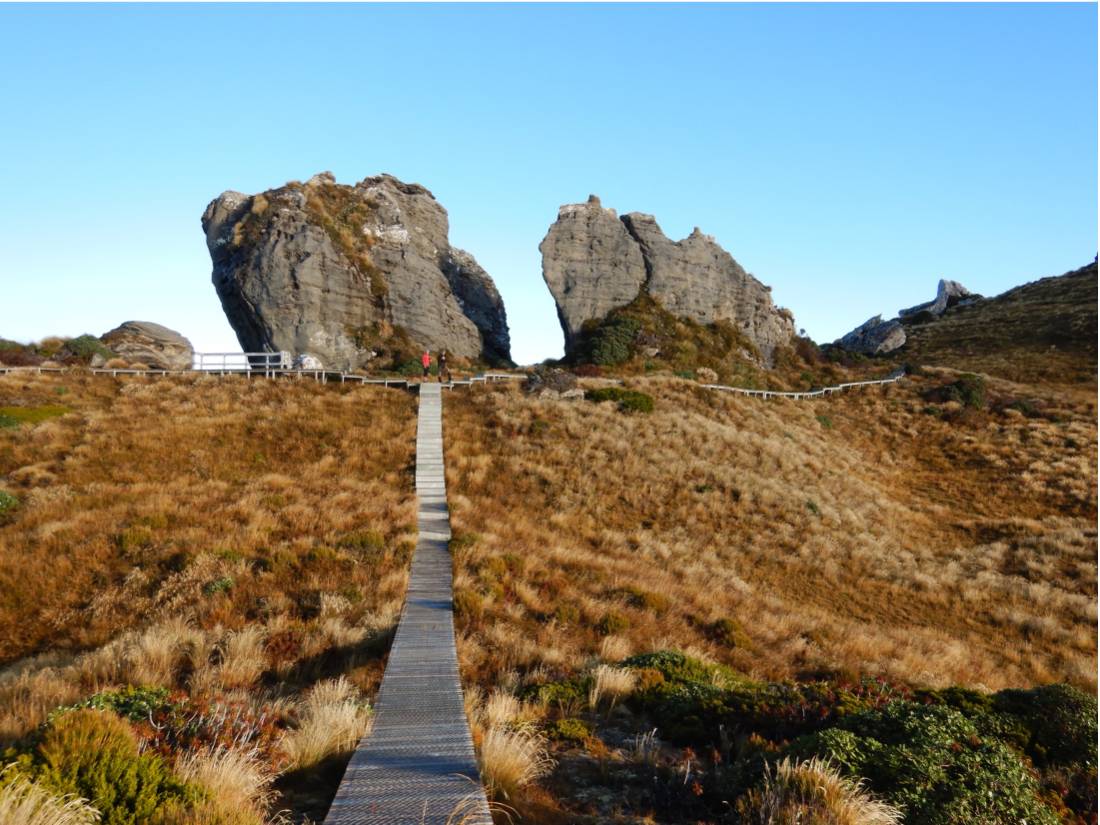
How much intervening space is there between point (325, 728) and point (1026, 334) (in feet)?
248

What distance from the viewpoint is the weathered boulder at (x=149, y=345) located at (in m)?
40.7

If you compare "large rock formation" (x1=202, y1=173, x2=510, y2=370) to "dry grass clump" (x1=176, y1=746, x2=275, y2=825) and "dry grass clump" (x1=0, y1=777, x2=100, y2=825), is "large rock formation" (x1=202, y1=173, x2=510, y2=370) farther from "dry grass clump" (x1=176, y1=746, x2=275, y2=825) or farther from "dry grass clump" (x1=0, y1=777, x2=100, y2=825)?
"dry grass clump" (x1=0, y1=777, x2=100, y2=825)

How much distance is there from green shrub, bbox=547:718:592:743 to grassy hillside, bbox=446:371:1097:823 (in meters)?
0.04

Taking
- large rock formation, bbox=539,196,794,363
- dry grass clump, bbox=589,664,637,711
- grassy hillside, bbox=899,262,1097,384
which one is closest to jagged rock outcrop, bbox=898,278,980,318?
grassy hillside, bbox=899,262,1097,384

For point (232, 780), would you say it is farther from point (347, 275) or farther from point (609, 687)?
point (347, 275)

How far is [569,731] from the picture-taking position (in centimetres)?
718

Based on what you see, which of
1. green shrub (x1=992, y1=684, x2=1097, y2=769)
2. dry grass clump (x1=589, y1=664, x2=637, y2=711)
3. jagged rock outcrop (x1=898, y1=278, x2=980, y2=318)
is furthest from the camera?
jagged rock outcrop (x1=898, y1=278, x2=980, y2=318)

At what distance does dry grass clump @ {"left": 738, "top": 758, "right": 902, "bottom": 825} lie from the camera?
4.75 metres

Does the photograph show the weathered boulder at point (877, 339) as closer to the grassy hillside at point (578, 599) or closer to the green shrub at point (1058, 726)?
the grassy hillside at point (578, 599)

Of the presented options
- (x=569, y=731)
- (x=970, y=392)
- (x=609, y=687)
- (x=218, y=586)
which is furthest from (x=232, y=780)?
(x=970, y=392)

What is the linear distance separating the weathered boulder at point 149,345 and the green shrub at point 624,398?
27.2m

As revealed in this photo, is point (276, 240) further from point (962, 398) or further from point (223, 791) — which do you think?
point (962, 398)

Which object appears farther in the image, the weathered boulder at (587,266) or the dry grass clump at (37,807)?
the weathered boulder at (587,266)

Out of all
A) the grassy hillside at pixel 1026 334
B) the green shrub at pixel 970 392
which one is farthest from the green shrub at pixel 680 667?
the grassy hillside at pixel 1026 334
